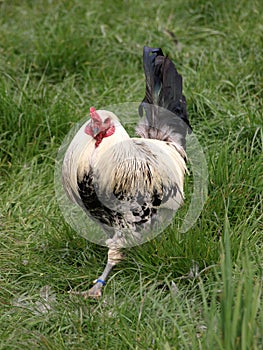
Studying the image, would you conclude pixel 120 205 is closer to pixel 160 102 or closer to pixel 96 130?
pixel 96 130

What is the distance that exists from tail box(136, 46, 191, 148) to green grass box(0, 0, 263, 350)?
35cm

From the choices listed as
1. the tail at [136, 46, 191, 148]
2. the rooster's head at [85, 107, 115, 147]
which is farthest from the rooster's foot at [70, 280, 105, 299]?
the tail at [136, 46, 191, 148]

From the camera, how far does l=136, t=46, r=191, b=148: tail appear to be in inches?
134

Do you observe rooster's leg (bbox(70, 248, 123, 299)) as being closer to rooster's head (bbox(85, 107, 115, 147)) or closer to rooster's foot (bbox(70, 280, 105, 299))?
rooster's foot (bbox(70, 280, 105, 299))

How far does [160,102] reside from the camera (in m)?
3.41

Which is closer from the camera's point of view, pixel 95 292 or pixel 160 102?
pixel 95 292

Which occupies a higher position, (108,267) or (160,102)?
(160,102)

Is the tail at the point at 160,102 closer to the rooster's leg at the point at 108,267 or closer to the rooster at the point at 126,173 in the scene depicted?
the rooster at the point at 126,173

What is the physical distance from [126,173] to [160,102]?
24.2 inches

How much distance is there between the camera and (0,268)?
130 inches

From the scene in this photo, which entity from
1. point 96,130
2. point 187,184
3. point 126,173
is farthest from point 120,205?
point 187,184

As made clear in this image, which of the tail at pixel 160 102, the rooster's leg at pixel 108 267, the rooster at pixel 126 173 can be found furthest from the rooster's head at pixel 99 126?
the rooster's leg at pixel 108 267

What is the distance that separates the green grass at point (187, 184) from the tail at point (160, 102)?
0.35 metres

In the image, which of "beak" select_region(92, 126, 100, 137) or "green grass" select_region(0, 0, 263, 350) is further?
"beak" select_region(92, 126, 100, 137)
